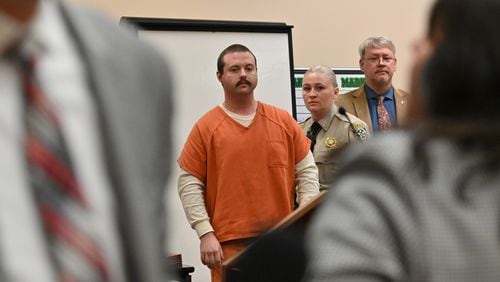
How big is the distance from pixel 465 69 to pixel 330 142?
421cm

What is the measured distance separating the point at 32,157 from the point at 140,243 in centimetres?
15

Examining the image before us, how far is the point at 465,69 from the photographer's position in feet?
4.01

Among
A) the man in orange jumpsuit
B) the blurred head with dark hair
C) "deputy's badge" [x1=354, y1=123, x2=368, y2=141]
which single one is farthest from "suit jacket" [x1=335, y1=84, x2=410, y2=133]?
the blurred head with dark hair

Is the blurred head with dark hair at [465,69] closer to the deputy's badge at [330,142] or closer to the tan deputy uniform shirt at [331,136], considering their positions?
the tan deputy uniform shirt at [331,136]

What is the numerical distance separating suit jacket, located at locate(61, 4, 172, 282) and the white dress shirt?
0.05 feet

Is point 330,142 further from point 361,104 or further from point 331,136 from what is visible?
point 361,104

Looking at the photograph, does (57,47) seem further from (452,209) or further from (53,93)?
(452,209)

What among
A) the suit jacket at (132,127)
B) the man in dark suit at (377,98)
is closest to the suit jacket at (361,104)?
the man in dark suit at (377,98)

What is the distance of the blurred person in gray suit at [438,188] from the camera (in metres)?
1.22

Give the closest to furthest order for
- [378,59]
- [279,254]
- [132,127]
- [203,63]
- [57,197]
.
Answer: [57,197]
[132,127]
[279,254]
[378,59]
[203,63]

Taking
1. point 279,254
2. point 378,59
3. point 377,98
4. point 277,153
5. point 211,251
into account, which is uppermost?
point 378,59

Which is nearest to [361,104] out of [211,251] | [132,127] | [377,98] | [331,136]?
[377,98]

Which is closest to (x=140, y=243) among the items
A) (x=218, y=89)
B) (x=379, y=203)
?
(x=379, y=203)

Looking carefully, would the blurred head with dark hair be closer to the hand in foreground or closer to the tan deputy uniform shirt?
the hand in foreground
